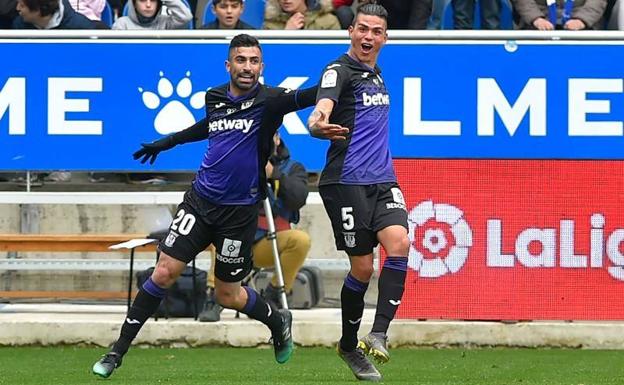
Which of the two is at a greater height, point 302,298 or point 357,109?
point 357,109

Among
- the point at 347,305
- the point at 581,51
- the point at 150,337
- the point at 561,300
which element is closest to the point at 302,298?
the point at 150,337

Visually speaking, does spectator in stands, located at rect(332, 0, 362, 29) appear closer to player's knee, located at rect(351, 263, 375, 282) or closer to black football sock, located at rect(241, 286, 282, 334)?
black football sock, located at rect(241, 286, 282, 334)

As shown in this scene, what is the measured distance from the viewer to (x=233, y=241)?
1005cm

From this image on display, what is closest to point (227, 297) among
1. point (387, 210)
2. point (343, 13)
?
point (387, 210)

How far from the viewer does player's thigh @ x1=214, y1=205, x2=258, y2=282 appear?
10.0m

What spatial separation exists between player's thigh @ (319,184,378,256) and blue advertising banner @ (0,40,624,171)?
157 inches

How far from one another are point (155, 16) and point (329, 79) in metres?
5.69

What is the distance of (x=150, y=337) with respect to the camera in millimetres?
13195

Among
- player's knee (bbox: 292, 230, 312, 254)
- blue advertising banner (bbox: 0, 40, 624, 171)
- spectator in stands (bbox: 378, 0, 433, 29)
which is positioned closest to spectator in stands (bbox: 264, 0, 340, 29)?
spectator in stands (bbox: 378, 0, 433, 29)

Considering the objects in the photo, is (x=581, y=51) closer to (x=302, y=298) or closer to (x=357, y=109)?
(x=302, y=298)

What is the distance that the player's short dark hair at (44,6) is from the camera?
14.4 meters

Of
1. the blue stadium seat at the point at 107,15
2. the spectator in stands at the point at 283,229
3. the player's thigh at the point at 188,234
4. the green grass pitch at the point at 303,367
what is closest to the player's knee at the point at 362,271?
the green grass pitch at the point at 303,367

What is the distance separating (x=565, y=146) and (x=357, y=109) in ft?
14.8

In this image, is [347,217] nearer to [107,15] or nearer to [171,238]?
[171,238]
